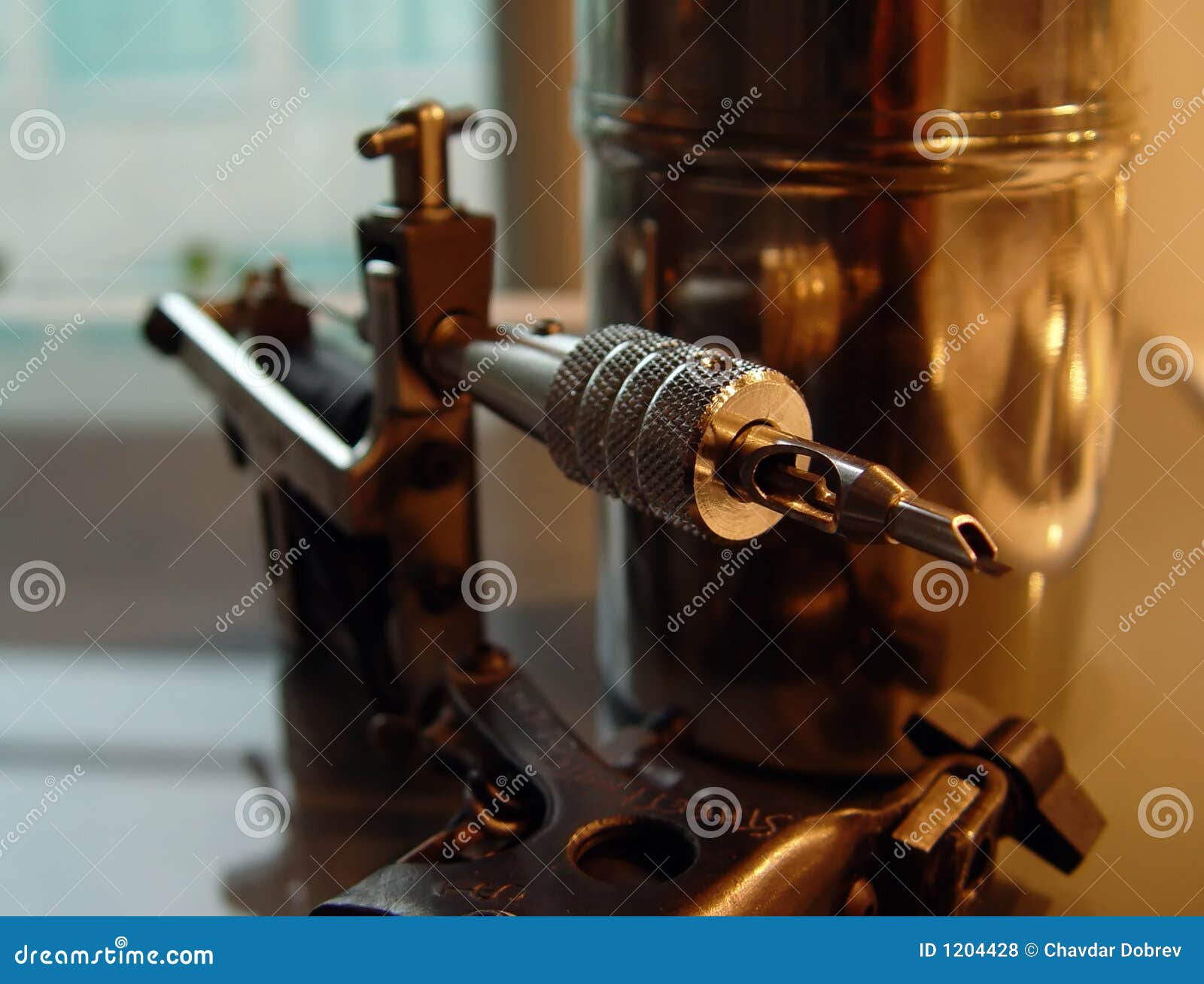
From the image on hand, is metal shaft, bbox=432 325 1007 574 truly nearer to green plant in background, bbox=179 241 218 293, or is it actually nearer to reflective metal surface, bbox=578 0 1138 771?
reflective metal surface, bbox=578 0 1138 771

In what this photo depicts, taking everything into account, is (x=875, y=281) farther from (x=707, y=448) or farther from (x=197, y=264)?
(x=197, y=264)

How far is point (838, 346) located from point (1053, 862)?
19 cm

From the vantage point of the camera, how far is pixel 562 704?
580 millimetres

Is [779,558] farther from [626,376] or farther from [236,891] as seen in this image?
[236,891]

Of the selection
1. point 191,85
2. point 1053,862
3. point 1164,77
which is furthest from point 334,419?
point 191,85

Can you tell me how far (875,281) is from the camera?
45cm

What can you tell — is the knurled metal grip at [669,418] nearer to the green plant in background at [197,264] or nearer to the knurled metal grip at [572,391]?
the knurled metal grip at [572,391]

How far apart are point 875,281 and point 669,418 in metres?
0.12

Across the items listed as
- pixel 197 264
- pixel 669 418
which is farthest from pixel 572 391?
pixel 197 264

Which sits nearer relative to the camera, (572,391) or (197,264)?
(572,391)

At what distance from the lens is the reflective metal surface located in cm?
43

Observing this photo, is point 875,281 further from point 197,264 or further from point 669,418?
point 197,264

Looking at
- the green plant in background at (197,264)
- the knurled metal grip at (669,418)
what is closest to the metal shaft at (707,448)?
the knurled metal grip at (669,418)

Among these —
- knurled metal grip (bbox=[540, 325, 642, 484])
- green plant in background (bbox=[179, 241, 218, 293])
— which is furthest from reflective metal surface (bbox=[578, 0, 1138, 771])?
green plant in background (bbox=[179, 241, 218, 293])
